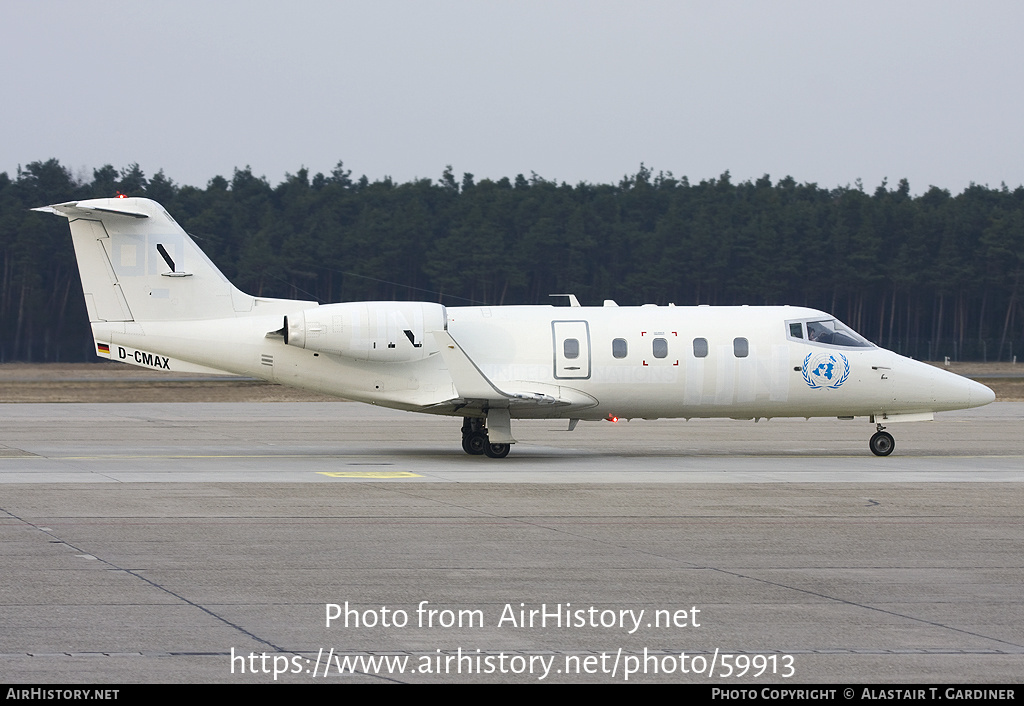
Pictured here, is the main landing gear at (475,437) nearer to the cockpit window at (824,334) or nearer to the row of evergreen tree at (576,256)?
the cockpit window at (824,334)

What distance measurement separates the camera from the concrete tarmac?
28.8 feet

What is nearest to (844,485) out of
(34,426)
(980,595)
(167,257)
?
(980,595)

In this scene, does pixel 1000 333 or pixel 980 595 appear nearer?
pixel 980 595

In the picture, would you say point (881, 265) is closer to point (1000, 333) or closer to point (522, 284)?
point (1000, 333)

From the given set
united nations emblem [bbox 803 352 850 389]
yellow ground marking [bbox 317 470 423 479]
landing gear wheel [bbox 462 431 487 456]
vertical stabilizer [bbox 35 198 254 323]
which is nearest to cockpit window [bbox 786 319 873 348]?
united nations emblem [bbox 803 352 850 389]

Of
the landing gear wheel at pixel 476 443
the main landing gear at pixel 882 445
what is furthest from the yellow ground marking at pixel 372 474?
the main landing gear at pixel 882 445

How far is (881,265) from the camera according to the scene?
106562mm

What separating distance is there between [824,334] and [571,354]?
18.9ft

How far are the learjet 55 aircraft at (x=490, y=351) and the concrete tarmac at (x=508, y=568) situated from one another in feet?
4.58

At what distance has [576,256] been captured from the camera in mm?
108000

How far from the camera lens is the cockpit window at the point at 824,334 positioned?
87.0 feet

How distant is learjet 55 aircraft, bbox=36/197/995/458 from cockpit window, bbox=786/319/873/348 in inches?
Answer: 1.2

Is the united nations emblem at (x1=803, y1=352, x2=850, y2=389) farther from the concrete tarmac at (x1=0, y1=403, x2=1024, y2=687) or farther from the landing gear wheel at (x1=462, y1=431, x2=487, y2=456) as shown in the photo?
the landing gear wheel at (x1=462, y1=431, x2=487, y2=456)

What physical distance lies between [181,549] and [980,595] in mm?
8472
